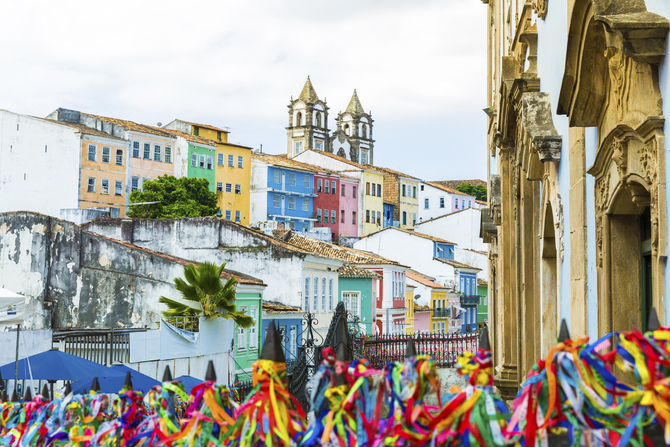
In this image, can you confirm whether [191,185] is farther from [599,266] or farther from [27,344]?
[599,266]

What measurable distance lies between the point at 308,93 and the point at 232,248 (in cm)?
9995

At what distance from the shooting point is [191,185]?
202ft

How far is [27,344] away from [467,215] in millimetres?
64658

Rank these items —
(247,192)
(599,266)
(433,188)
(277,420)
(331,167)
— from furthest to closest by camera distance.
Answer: (433,188), (331,167), (247,192), (599,266), (277,420)

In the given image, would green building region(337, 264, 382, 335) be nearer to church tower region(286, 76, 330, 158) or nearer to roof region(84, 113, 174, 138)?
roof region(84, 113, 174, 138)

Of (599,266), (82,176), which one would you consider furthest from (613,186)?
(82,176)

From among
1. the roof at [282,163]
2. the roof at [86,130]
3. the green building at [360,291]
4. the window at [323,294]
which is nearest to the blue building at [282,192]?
the roof at [282,163]

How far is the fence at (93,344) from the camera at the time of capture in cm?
1945

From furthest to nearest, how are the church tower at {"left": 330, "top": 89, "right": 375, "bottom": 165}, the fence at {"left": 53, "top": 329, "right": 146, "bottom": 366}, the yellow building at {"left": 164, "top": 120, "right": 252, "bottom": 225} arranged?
the church tower at {"left": 330, "top": 89, "right": 375, "bottom": 165} → the yellow building at {"left": 164, "top": 120, "right": 252, "bottom": 225} → the fence at {"left": 53, "top": 329, "right": 146, "bottom": 366}

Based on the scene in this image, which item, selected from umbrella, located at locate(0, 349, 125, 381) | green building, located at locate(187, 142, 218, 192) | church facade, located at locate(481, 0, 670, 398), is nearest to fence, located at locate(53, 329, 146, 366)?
umbrella, located at locate(0, 349, 125, 381)

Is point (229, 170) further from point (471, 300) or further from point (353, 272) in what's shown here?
point (353, 272)

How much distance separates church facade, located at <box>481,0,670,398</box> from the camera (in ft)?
15.1

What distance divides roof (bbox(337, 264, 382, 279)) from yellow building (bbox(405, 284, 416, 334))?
388 inches

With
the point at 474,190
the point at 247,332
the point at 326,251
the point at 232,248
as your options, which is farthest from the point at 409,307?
the point at 474,190
